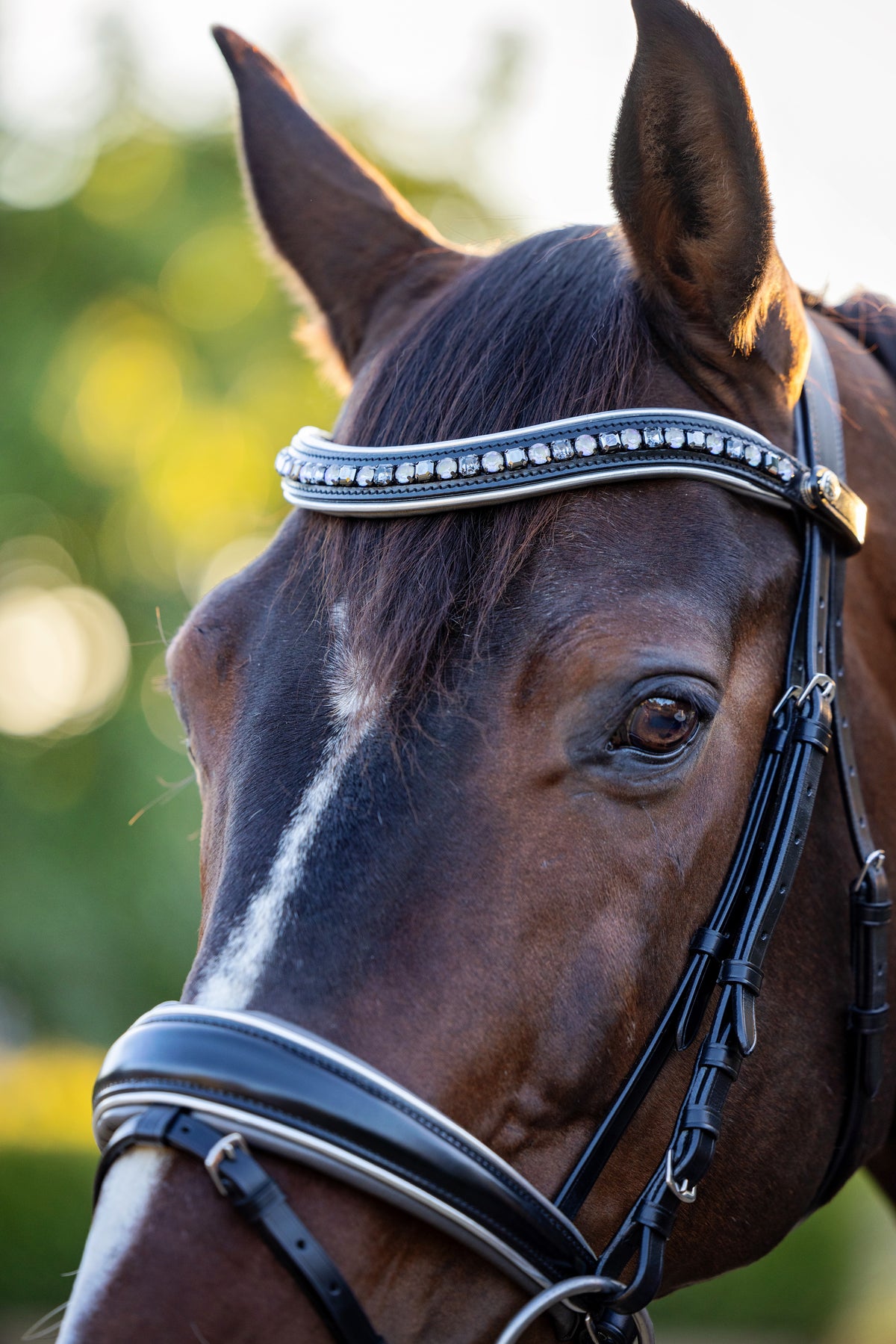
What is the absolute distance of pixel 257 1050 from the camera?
1.55m

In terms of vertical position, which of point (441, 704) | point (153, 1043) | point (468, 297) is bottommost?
point (153, 1043)

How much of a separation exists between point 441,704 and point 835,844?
0.93 meters

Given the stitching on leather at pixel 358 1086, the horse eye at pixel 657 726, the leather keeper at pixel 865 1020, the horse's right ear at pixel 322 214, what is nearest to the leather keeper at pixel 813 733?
the horse eye at pixel 657 726

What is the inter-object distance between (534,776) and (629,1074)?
1.75 feet

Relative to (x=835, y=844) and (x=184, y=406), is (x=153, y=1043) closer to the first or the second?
(x=835, y=844)

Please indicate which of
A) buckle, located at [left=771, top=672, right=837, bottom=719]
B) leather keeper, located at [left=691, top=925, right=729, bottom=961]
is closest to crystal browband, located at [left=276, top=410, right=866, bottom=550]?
buckle, located at [left=771, top=672, right=837, bottom=719]

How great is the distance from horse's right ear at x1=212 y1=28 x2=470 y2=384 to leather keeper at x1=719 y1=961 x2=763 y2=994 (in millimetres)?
1722

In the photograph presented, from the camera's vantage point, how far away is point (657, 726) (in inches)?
72.5

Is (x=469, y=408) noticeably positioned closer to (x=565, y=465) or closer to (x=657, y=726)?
(x=565, y=465)

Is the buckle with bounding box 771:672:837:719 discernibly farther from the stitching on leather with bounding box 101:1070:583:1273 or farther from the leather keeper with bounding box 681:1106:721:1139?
the stitching on leather with bounding box 101:1070:583:1273

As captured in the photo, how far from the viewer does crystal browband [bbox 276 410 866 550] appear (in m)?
1.93

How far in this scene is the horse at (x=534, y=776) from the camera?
163 centimetres

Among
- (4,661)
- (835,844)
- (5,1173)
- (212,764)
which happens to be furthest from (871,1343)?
(4,661)

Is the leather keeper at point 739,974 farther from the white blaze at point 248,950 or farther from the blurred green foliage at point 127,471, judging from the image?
the blurred green foliage at point 127,471
